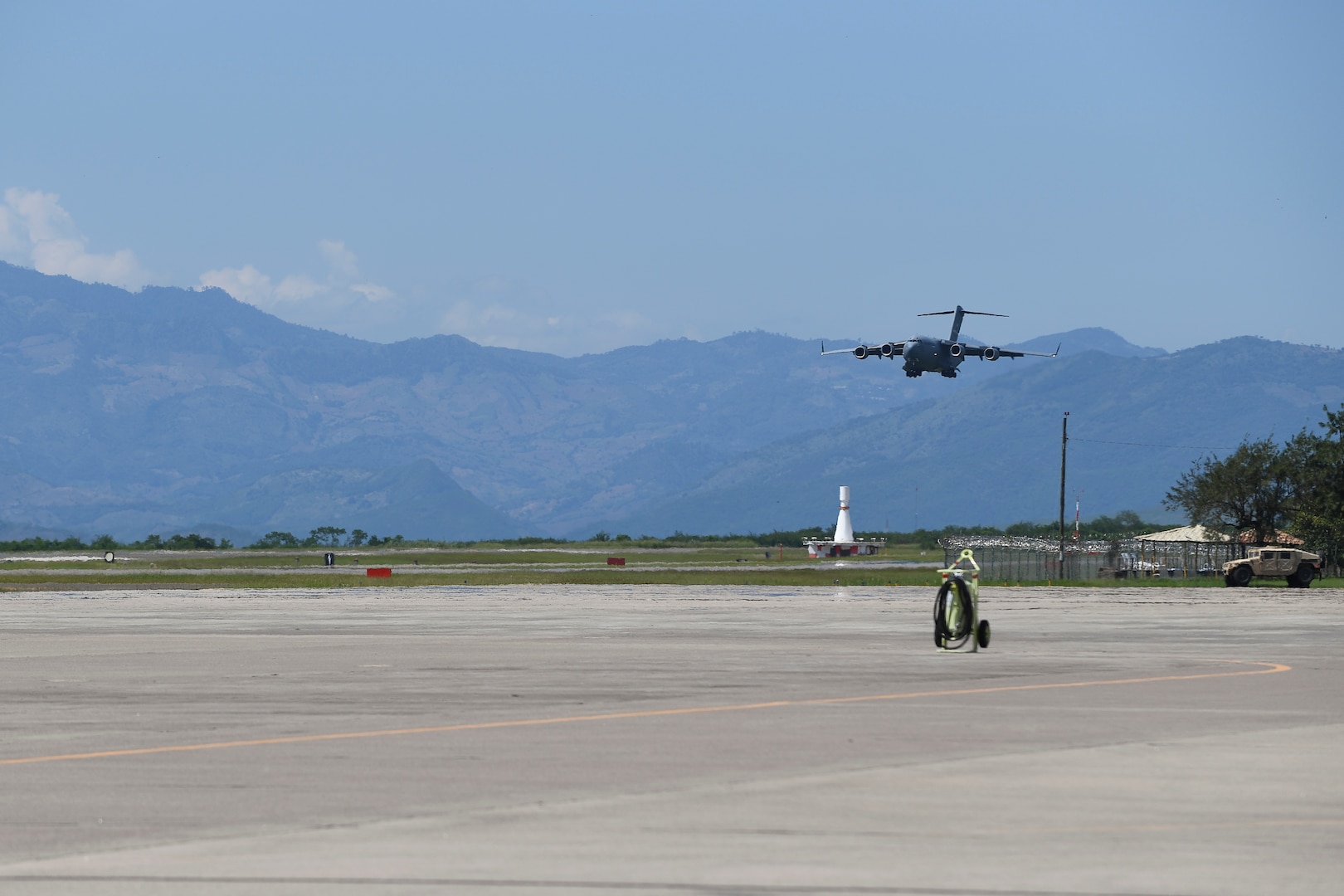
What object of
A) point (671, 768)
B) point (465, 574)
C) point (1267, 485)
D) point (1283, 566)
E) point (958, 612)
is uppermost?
point (1267, 485)

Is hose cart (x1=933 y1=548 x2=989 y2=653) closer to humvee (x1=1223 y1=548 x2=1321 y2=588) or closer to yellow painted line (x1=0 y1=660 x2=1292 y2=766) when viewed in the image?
yellow painted line (x1=0 y1=660 x2=1292 y2=766)

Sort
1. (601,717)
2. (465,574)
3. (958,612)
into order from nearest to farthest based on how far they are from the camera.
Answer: (601,717), (958,612), (465,574)

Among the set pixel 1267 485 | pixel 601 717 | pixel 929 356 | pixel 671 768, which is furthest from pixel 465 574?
pixel 671 768

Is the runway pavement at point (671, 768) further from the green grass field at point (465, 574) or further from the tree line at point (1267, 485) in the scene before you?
the tree line at point (1267, 485)

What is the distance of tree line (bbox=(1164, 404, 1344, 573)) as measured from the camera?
10025cm

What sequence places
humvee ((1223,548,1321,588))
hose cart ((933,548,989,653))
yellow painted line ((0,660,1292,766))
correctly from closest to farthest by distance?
yellow painted line ((0,660,1292,766))
hose cart ((933,548,989,653))
humvee ((1223,548,1321,588))

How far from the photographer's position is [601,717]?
1977 centimetres

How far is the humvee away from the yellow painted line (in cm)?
4863

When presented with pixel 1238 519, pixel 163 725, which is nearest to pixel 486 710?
pixel 163 725

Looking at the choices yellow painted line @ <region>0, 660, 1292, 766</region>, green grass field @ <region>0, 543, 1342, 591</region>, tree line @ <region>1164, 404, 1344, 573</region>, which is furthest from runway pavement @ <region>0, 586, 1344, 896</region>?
tree line @ <region>1164, 404, 1344, 573</region>

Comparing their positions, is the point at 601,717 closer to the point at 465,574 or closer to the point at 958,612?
the point at 958,612

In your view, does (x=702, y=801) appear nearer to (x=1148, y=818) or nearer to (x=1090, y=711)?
(x=1148, y=818)

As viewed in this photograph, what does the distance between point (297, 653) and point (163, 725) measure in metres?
11.4

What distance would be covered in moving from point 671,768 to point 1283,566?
6326 cm
